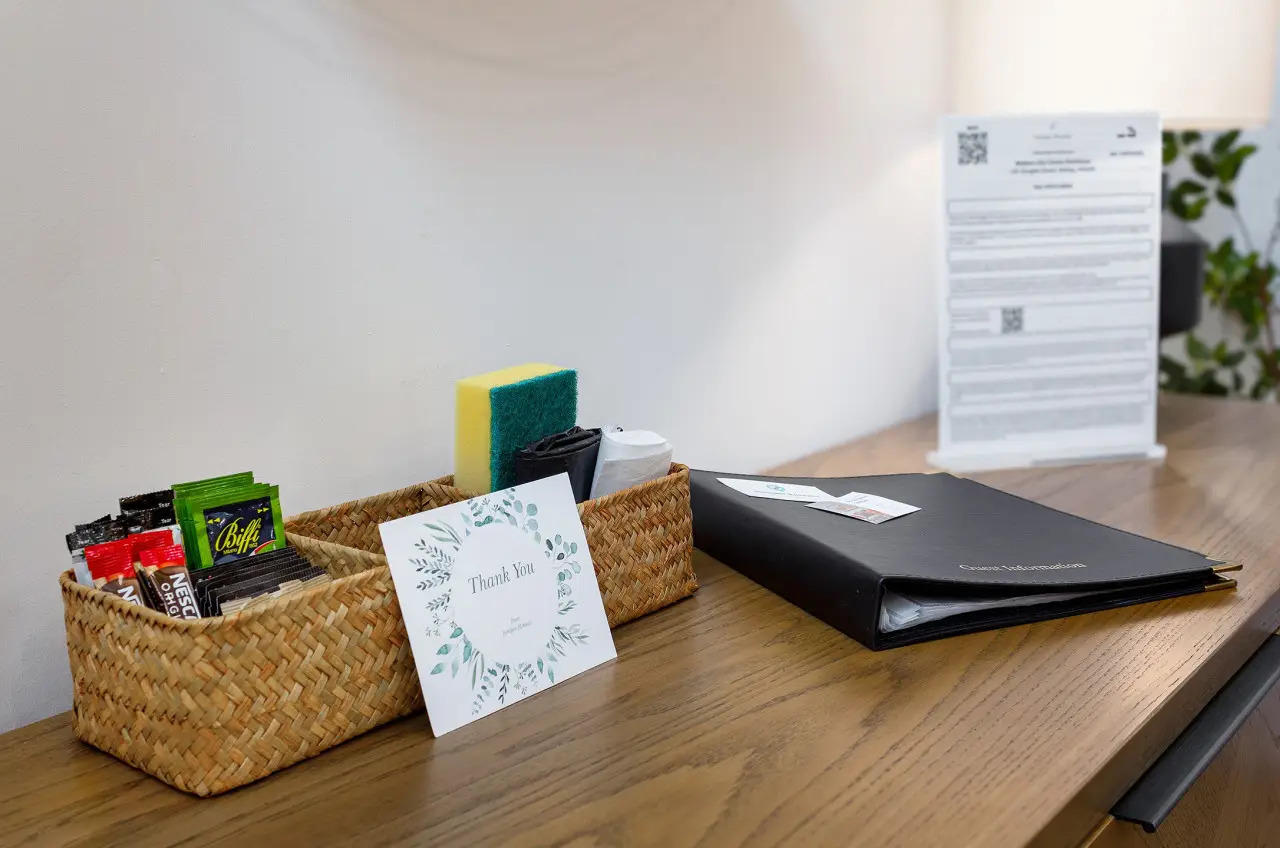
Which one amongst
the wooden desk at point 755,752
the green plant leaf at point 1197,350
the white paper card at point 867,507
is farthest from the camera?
the green plant leaf at point 1197,350

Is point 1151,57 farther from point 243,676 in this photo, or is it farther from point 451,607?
point 243,676

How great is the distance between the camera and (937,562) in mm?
905

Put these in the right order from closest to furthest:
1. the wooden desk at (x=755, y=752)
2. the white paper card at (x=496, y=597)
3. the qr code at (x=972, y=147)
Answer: the wooden desk at (x=755, y=752)
the white paper card at (x=496, y=597)
the qr code at (x=972, y=147)

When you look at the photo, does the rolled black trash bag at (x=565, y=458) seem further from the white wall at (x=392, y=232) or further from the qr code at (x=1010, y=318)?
the qr code at (x=1010, y=318)

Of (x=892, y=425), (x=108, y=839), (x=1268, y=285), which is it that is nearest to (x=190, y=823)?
(x=108, y=839)

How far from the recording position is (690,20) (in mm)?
1265

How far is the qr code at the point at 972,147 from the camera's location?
139 cm

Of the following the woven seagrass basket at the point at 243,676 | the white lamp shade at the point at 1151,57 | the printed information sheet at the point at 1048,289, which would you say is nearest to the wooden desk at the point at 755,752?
the woven seagrass basket at the point at 243,676

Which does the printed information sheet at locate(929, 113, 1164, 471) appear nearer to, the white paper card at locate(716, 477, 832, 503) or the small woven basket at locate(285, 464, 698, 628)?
the white paper card at locate(716, 477, 832, 503)

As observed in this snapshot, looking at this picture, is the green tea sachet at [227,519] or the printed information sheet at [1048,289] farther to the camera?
the printed information sheet at [1048,289]

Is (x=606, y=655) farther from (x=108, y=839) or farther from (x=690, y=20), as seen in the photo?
(x=690, y=20)

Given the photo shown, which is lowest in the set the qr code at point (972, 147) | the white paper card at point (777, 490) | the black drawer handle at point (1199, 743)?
the black drawer handle at point (1199, 743)

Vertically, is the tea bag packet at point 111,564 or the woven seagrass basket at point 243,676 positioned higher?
the tea bag packet at point 111,564

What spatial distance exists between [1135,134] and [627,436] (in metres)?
0.91
